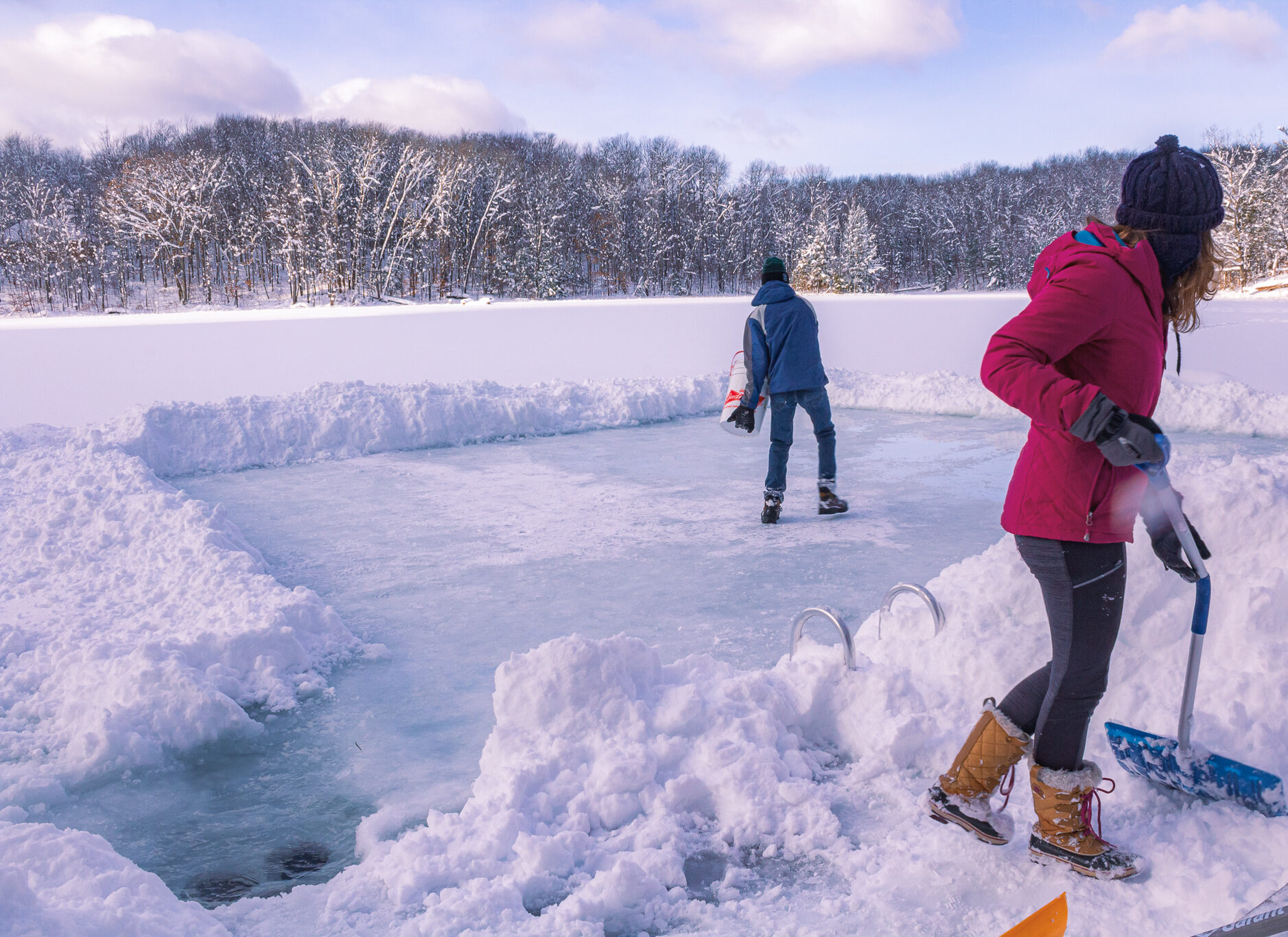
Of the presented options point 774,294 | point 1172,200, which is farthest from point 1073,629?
point 774,294

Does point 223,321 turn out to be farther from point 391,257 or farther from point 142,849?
point 142,849

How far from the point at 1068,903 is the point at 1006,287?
2865 inches

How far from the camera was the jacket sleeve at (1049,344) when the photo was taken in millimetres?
1773

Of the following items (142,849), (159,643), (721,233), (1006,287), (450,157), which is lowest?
(142,849)

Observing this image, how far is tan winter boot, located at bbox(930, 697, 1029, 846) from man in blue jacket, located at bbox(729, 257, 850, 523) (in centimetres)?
338

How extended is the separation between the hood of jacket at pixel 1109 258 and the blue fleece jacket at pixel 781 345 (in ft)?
11.8

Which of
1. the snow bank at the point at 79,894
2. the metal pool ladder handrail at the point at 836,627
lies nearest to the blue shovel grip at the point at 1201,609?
the metal pool ladder handrail at the point at 836,627

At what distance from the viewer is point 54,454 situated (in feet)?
23.0

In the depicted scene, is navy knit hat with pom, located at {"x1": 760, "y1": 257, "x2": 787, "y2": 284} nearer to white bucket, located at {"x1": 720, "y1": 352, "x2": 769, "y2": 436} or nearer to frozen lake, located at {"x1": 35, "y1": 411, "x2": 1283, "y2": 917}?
white bucket, located at {"x1": 720, "y1": 352, "x2": 769, "y2": 436}

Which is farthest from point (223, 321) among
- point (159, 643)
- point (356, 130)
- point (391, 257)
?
point (356, 130)

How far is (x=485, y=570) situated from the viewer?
494cm

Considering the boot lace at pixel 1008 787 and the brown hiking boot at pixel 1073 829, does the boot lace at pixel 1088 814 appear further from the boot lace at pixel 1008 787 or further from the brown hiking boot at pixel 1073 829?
the boot lace at pixel 1008 787

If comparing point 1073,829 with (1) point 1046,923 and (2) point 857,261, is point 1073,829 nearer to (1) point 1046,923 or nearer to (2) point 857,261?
(1) point 1046,923

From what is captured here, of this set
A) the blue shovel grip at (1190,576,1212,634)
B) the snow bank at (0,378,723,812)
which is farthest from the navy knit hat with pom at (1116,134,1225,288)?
the snow bank at (0,378,723,812)
